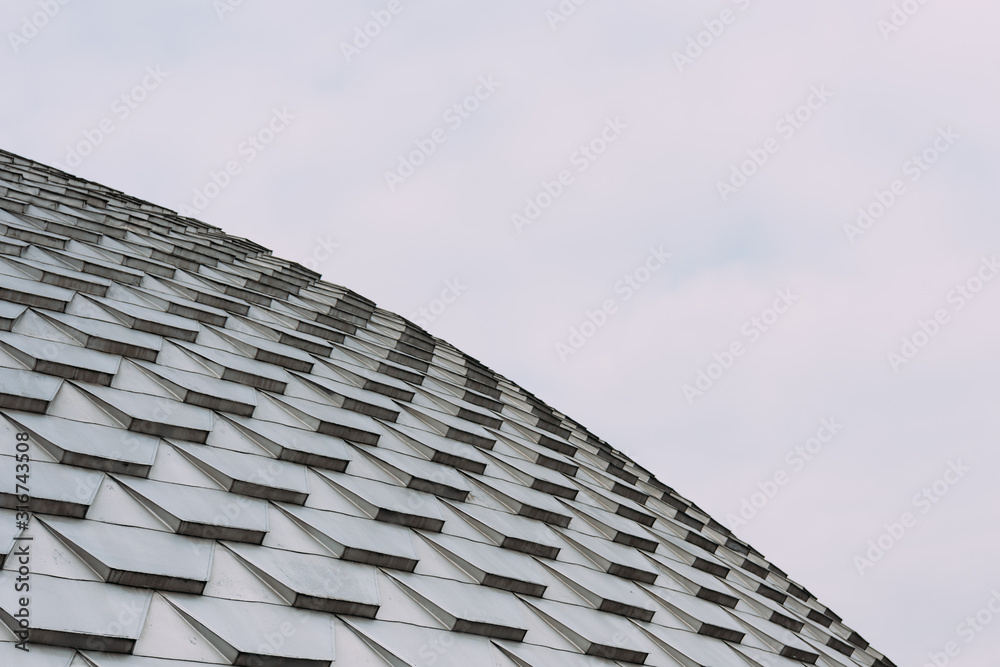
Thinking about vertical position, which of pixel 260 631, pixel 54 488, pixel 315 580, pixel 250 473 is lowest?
pixel 260 631

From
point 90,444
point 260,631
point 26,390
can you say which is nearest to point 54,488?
point 90,444

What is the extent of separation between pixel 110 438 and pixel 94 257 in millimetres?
12587

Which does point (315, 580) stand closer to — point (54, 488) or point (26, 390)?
point (54, 488)

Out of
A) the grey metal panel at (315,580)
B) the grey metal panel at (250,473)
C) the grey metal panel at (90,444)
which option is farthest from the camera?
the grey metal panel at (250,473)

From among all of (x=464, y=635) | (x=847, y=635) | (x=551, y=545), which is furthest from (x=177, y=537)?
(x=847, y=635)

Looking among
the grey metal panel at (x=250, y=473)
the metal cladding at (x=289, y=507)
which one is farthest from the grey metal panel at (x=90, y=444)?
the grey metal panel at (x=250, y=473)

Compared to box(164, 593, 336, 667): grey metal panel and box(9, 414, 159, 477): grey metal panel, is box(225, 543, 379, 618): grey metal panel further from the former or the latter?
box(9, 414, 159, 477): grey metal panel

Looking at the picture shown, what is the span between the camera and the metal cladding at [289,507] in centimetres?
1098

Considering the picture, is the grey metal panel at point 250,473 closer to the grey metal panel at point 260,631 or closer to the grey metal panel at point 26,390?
the grey metal panel at point 26,390

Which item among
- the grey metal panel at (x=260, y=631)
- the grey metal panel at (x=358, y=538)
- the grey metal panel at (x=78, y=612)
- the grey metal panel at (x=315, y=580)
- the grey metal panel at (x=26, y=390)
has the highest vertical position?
the grey metal panel at (x=358, y=538)

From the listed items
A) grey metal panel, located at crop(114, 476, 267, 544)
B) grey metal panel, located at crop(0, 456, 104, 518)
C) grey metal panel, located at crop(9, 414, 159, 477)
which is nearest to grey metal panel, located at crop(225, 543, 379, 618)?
grey metal panel, located at crop(114, 476, 267, 544)

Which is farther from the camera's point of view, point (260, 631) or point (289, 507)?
point (289, 507)

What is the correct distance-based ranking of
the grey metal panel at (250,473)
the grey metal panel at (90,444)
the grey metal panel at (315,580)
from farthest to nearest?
the grey metal panel at (250,473) < the grey metal panel at (90,444) < the grey metal panel at (315,580)

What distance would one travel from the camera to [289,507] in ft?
48.2
